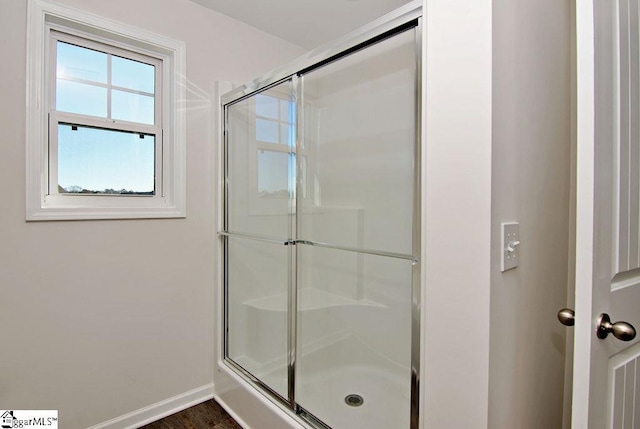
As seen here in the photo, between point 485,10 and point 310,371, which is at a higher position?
point 485,10

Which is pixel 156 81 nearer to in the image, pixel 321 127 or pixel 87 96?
→ pixel 87 96

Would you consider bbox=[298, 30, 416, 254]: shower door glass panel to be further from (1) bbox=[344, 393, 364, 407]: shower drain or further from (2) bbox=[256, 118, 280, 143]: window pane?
(1) bbox=[344, 393, 364, 407]: shower drain

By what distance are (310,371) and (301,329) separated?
0.27m

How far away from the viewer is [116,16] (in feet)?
5.54

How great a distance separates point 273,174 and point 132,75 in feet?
3.32

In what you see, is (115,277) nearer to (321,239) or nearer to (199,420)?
(199,420)

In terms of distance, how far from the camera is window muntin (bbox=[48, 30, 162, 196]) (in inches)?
64.4

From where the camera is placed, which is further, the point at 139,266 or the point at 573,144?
the point at 139,266

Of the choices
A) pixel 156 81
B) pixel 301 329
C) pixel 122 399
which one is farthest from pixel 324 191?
pixel 122 399

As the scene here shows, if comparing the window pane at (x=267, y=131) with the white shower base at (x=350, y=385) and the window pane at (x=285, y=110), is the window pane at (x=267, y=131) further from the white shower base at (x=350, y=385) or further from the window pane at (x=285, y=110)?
the white shower base at (x=350, y=385)

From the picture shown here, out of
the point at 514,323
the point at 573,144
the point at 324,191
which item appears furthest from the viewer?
the point at 324,191

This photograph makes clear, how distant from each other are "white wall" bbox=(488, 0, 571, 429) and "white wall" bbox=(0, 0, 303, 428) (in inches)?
66.9

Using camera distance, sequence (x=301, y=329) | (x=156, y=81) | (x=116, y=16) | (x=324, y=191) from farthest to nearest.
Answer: (x=324, y=191), (x=156, y=81), (x=301, y=329), (x=116, y=16)

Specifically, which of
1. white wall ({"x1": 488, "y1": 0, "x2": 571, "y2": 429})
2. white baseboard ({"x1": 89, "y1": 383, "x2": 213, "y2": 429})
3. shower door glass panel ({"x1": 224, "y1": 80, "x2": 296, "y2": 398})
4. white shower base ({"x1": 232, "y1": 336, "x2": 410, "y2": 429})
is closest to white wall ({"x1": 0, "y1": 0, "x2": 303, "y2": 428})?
white baseboard ({"x1": 89, "y1": 383, "x2": 213, "y2": 429})
